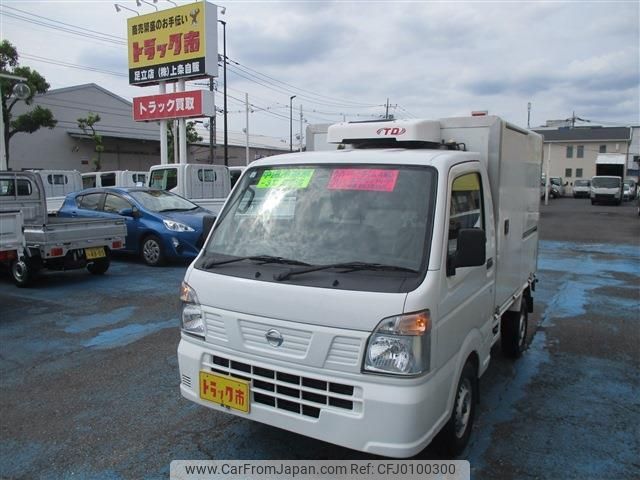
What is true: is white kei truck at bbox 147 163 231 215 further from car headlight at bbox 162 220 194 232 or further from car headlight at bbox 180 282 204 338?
car headlight at bbox 180 282 204 338

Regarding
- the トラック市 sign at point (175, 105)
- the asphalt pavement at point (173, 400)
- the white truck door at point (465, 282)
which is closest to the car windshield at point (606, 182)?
the トラック市 sign at point (175, 105)

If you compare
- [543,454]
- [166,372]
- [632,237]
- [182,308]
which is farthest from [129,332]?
[632,237]

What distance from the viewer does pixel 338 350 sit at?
8.54 feet

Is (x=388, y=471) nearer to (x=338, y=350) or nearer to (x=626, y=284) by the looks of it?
(x=338, y=350)

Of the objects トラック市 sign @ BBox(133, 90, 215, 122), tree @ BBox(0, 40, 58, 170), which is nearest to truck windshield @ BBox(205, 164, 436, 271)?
トラック市 sign @ BBox(133, 90, 215, 122)

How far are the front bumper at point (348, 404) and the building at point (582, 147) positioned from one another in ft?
186

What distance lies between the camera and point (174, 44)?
1809cm

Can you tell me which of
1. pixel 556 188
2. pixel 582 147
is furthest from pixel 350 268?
pixel 582 147

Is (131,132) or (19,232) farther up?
(131,132)

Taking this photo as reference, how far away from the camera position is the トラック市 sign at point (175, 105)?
17828 mm

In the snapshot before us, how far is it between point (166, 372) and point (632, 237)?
1636 cm

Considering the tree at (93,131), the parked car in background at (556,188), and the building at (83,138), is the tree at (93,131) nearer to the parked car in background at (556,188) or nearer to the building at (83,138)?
the building at (83,138)

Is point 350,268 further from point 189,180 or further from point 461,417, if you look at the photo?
point 189,180

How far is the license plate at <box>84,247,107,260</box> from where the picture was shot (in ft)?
27.3
